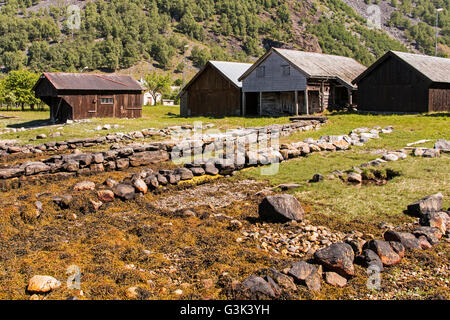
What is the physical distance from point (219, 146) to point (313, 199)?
9.68 metres

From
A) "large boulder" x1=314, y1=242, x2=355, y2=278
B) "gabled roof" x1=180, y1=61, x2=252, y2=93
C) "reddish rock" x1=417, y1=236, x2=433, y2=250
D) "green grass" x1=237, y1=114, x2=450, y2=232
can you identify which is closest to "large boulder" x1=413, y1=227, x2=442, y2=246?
"reddish rock" x1=417, y1=236, x2=433, y2=250

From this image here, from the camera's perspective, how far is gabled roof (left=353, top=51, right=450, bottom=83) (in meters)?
33.3

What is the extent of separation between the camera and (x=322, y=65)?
40812 mm

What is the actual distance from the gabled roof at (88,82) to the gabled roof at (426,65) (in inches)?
845

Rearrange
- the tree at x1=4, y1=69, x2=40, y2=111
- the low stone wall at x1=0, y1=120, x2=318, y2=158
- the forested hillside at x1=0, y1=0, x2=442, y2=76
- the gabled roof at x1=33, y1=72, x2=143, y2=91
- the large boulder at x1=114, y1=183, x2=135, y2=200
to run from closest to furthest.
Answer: the large boulder at x1=114, y1=183, x2=135, y2=200
the low stone wall at x1=0, y1=120, x2=318, y2=158
the gabled roof at x1=33, y1=72, x2=143, y2=91
the tree at x1=4, y1=69, x2=40, y2=111
the forested hillside at x1=0, y1=0, x2=442, y2=76

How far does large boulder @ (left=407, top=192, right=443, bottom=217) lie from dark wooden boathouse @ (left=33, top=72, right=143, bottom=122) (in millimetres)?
33947

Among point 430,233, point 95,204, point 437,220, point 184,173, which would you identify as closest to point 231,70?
point 184,173

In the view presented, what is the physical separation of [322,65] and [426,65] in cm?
920

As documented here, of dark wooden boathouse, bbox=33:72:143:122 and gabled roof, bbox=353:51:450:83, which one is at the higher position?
gabled roof, bbox=353:51:450:83

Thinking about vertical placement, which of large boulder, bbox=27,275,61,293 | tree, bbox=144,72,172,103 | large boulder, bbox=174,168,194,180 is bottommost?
large boulder, bbox=27,275,61,293

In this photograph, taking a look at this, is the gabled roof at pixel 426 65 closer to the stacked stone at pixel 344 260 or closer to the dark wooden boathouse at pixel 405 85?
the dark wooden boathouse at pixel 405 85

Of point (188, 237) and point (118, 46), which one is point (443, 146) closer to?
point (188, 237)

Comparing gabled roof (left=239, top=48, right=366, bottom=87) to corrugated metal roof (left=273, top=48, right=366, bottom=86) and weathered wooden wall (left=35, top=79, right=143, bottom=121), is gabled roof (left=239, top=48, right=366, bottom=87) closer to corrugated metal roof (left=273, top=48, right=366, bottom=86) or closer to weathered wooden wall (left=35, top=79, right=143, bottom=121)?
corrugated metal roof (left=273, top=48, right=366, bottom=86)
